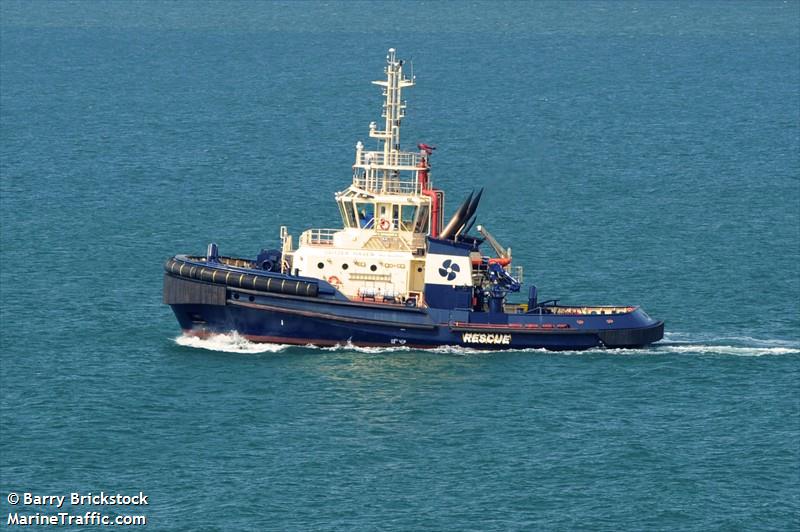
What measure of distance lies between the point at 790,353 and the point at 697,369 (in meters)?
4.55

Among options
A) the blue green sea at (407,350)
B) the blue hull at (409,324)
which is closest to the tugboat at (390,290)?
the blue hull at (409,324)

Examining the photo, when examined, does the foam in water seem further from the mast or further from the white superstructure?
the mast

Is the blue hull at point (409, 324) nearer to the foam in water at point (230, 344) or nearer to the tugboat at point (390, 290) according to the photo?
the tugboat at point (390, 290)

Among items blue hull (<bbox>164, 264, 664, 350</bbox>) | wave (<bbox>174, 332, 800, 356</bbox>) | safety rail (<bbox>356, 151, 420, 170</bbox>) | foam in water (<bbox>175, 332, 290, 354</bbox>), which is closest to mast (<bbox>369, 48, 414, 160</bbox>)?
Result: safety rail (<bbox>356, 151, 420, 170</bbox>)

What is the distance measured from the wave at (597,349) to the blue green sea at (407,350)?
0.16 metres

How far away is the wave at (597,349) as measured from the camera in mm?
77500

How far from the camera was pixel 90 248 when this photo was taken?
96688 millimetres

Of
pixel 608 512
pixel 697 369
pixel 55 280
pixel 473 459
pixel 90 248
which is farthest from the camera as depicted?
pixel 90 248

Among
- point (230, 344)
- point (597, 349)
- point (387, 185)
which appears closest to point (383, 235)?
point (387, 185)

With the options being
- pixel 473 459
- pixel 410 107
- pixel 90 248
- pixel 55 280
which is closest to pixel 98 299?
pixel 55 280

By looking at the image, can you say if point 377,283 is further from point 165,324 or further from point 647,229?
point 647,229

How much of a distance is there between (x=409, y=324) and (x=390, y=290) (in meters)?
2.38

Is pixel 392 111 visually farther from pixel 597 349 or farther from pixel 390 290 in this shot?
pixel 597 349

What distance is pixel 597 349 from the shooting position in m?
77.6
